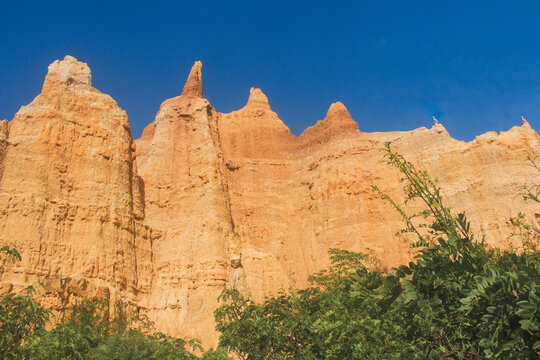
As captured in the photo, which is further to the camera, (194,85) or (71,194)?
(194,85)

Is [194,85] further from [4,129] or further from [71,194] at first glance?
[71,194]

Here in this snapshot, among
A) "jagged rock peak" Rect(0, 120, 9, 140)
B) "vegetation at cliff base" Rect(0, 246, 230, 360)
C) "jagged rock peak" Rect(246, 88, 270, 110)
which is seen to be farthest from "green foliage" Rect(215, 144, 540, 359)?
"jagged rock peak" Rect(246, 88, 270, 110)

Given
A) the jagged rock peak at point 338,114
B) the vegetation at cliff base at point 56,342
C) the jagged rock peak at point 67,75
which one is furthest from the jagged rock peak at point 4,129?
the jagged rock peak at point 338,114

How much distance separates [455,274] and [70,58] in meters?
38.8

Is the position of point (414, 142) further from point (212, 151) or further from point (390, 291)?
point (390, 291)

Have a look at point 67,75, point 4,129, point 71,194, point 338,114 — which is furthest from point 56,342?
point 338,114

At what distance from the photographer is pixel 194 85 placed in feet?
Answer: 162

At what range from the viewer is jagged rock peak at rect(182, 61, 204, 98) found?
48944 mm

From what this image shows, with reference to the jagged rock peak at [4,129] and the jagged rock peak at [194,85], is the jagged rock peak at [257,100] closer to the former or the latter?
the jagged rock peak at [194,85]

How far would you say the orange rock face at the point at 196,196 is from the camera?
2902 cm

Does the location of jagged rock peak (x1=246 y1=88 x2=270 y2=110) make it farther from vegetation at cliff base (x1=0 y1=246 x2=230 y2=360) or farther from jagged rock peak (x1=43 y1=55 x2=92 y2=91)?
vegetation at cliff base (x1=0 y1=246 x2=230 y2=360)

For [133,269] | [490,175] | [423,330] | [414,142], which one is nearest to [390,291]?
[423,330]

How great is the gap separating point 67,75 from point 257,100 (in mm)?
24899

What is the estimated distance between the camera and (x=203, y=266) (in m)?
34.1
